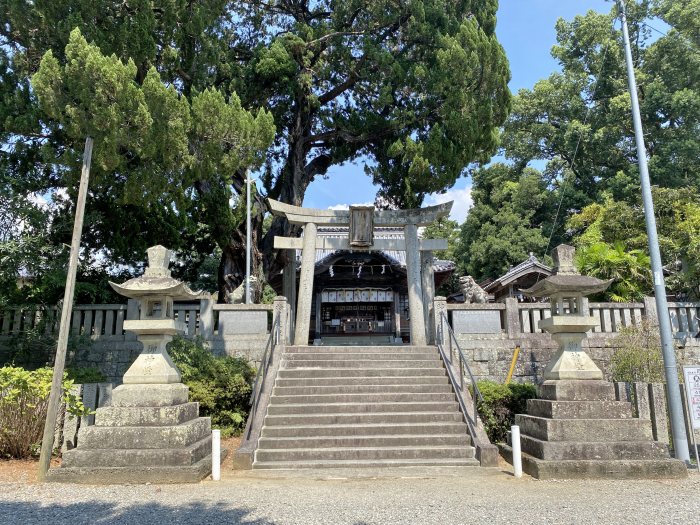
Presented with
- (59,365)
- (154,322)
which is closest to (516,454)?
(154,322)

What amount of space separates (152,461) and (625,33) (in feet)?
35.4

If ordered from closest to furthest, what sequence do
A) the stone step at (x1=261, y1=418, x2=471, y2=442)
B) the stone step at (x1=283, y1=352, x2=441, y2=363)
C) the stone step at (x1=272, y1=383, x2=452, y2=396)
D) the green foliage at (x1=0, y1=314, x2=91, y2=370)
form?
the stone step at (x1=261, y1=418, x2=471, y2=442) < the stone step at (x1=272, y1=383, x2=452, y2=396) < the stone step at (x1=283, y1=352, x2=441, y2=363) < the green foliage at (x1=0, y1=314, x2=91, y2=370)

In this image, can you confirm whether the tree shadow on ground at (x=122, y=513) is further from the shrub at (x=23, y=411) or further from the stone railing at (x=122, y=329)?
the stone railing at (x=122, y=329)

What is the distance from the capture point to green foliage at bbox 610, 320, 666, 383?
9547mm

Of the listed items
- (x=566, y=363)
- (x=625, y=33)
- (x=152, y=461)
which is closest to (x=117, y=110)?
(x=152, y=461)

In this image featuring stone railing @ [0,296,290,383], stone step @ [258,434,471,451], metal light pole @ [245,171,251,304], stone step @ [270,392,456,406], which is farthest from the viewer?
metal light pole @ [245,171,251,304]

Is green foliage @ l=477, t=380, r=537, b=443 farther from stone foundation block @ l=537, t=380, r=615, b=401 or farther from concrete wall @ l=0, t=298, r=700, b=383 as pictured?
concrete wall @ l=0, t=298, r=700, b=383

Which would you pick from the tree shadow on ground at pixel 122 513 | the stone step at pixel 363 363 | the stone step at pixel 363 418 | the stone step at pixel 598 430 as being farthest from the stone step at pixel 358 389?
the tree shadow on ground at pixel 122 513

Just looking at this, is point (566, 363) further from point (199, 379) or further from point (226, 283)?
point (226, 283)

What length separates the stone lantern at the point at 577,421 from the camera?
6.43 meters

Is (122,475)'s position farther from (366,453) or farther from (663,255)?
(663,255)

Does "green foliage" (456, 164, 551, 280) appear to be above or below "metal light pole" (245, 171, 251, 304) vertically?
above

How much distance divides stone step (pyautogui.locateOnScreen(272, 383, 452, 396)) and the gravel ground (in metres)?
2.33

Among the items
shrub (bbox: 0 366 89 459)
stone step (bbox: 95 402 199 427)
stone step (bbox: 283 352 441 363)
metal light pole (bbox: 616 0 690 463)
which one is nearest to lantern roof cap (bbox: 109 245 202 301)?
stone step (bbox: 95 402 199 427)
